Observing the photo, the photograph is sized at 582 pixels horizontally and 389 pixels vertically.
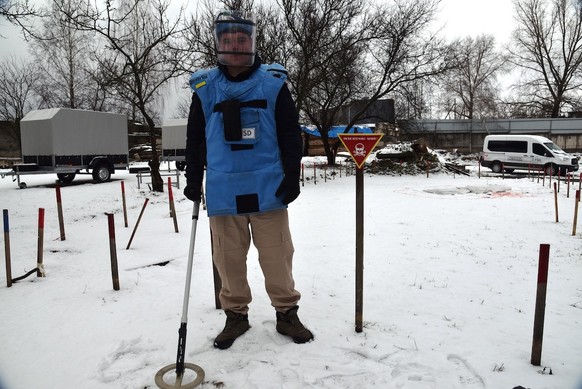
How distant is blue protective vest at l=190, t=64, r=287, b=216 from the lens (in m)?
2.71

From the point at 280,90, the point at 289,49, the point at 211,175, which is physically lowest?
the point at 211,175

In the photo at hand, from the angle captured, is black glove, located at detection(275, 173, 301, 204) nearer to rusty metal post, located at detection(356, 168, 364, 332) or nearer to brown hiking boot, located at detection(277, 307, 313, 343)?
rusty metal post, located at detection(356, 168, 364, 332)

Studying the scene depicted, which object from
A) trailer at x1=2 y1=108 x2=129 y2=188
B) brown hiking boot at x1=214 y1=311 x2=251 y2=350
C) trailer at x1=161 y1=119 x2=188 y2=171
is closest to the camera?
brown hiking boot at x1=214 y1=311 x2=251 y2=350

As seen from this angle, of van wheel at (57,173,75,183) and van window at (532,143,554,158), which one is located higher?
van window at (532,143,554,158)

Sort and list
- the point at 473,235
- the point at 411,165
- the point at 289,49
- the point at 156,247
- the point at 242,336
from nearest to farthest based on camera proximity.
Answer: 1. the point at 242,336
2. the point at 156,247
3. the point at 473,235
4. the point at 289,49
5. the point at 411,165

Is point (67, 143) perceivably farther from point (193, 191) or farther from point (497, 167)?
point (497, 167)

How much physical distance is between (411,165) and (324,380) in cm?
2016

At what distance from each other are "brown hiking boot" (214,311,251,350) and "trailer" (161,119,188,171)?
72.5 feet

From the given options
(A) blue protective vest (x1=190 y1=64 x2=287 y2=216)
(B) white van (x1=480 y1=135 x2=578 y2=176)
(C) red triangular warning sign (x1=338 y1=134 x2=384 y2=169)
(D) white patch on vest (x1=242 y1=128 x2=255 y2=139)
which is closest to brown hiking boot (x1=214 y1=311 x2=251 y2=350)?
(A) blue protective vest (x1=190 y1=64 x2=287 y2=216)

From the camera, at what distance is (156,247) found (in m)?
6.05

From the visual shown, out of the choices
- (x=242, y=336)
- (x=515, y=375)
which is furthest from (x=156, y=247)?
(x=515, y=375)

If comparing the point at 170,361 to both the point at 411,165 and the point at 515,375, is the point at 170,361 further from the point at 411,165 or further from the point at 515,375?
Result: the point at 411,165

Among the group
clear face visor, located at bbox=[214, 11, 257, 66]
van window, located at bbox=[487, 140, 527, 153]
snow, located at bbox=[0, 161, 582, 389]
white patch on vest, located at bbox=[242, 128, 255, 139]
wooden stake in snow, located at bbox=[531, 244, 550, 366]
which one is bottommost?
snow, located at bbox=[0, 161, 582, 389]

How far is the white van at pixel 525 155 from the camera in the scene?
1939 centimetres
